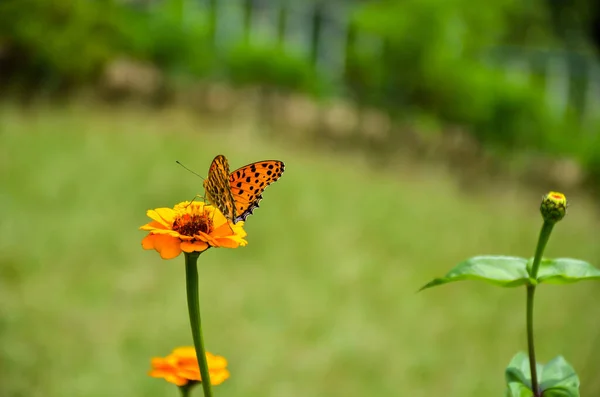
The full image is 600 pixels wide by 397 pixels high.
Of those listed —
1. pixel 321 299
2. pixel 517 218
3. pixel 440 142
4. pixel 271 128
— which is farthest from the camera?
pixel 440 142

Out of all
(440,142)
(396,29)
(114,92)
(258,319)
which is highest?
(396,29)

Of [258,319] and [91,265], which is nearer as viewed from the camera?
[258,319]

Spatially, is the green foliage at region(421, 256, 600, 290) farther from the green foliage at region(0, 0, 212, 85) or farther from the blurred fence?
the blurred fence

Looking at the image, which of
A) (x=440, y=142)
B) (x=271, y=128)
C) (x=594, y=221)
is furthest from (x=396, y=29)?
(x=594, y=221)

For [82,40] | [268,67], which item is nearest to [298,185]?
[268,67]

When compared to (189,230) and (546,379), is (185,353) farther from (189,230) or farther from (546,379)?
(546,379)

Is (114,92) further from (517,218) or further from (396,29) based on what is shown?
(517,218)
